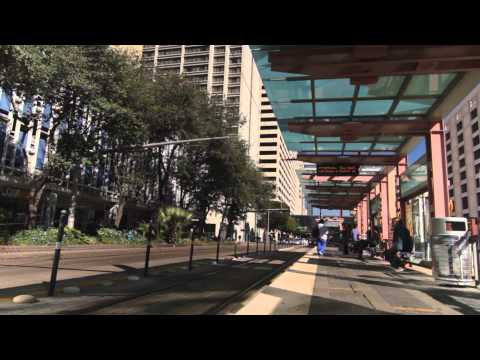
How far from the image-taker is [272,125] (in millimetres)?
129375

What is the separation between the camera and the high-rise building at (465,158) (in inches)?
3086

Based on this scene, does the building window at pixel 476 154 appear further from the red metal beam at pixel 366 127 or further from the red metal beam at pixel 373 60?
the red metal beam at pixel 373 60

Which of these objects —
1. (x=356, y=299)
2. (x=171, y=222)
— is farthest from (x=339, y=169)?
(x=171, y=222)

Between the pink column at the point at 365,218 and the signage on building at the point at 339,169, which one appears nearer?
the signage on building at the point at 339,169

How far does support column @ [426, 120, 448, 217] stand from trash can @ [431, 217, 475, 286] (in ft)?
9.00

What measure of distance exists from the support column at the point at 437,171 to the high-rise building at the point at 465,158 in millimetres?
66281

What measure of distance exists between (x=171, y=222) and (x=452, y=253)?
33.4 metres

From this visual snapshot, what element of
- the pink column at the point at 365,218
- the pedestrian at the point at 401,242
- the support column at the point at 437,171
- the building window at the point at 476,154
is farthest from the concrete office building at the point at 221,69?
the support column at the point at 437,171

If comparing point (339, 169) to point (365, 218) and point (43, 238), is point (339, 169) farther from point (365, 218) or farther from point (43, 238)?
point (43, 238)

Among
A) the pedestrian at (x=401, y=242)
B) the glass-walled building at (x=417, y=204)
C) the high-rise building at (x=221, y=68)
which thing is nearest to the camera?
the pedestrian at (x=401, y=242)

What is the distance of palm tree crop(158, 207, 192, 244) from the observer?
41.0m
